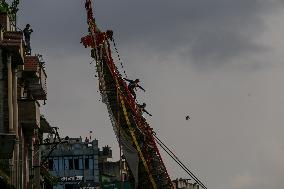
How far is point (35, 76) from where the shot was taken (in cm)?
4066

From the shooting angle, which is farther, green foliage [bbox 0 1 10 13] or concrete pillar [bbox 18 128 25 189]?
green foliage [bbox 0 1 10 13]

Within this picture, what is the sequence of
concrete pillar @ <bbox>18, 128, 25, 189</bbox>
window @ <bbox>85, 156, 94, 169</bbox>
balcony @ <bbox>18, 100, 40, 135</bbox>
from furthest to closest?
window @ <bbox>85, 156, 94, 169</bbox>, concrete pillar @ <bbox>18, 128, 25, 189</bbox>, balcony @ <bbox>18, 100, 40, 135</bbox>

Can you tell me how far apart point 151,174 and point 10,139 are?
2006 centimetres

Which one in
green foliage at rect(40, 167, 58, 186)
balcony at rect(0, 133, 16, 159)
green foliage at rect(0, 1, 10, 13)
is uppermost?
green foliage at rect(0, 1, 10, 13)

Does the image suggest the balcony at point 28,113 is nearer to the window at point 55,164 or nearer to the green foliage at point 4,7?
the green foliage at point 4,7

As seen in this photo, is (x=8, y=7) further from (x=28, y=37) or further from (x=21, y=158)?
(x=21, y=158)

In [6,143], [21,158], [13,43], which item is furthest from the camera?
[21,158]

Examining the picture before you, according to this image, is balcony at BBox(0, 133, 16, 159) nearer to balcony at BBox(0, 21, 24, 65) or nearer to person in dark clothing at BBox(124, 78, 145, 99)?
balcony at BBox(0, 21, 24, 65)

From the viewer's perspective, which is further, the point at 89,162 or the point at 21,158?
the point at 89,162

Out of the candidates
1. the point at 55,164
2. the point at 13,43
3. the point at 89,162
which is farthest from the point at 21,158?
the point at 55,164

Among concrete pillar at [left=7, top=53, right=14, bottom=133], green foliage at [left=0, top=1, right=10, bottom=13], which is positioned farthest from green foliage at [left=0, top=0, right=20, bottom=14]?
concrete pillar at [left=7, top=53, right=14, bottom=133]

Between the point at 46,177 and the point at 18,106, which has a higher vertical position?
the point at 18,106

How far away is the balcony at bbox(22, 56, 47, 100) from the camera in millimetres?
39469

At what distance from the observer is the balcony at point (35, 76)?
39.5 m
